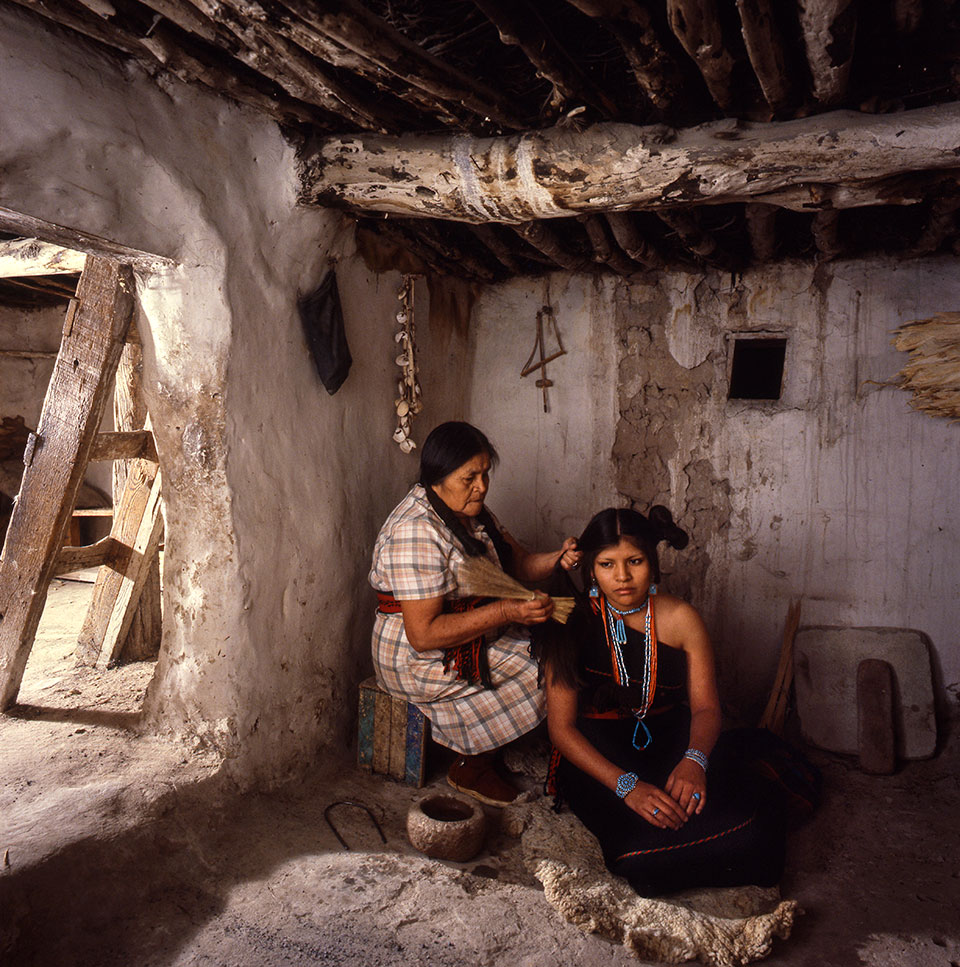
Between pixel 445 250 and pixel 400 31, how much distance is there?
4.90 ft

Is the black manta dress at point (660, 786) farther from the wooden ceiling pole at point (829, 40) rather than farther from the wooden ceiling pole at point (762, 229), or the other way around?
the wooden ceiling pole at point (829, 40)

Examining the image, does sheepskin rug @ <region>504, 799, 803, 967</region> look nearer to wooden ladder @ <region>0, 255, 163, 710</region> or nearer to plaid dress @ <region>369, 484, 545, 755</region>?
plaid dress @ <region>369, 484, 545, 755</region>

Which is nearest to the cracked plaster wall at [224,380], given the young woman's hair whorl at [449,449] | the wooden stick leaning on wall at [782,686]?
the young woman's hair whorl at [449,449]

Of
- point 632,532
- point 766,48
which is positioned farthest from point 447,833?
point 766,48

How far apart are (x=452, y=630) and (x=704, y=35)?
1987 mm

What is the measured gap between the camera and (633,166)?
2188 millimetres

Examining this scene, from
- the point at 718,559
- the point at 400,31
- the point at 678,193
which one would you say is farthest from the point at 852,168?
the point at 718,559

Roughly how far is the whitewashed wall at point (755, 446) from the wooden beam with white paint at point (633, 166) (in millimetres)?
1349

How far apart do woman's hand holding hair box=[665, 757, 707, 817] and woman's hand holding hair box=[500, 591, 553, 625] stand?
0.68 meters

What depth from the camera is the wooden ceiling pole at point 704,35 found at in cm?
155

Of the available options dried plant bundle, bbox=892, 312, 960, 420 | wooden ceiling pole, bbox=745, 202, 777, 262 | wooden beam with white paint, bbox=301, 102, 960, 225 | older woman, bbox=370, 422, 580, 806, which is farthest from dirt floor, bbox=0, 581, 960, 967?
wooden ceiling pole, bbox=745, 202, 777, 262

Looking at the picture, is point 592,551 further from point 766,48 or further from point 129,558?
point 129,558

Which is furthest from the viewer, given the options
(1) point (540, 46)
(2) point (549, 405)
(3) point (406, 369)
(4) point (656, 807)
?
(2) point (549, 405)

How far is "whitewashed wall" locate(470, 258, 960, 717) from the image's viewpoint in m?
3.34
